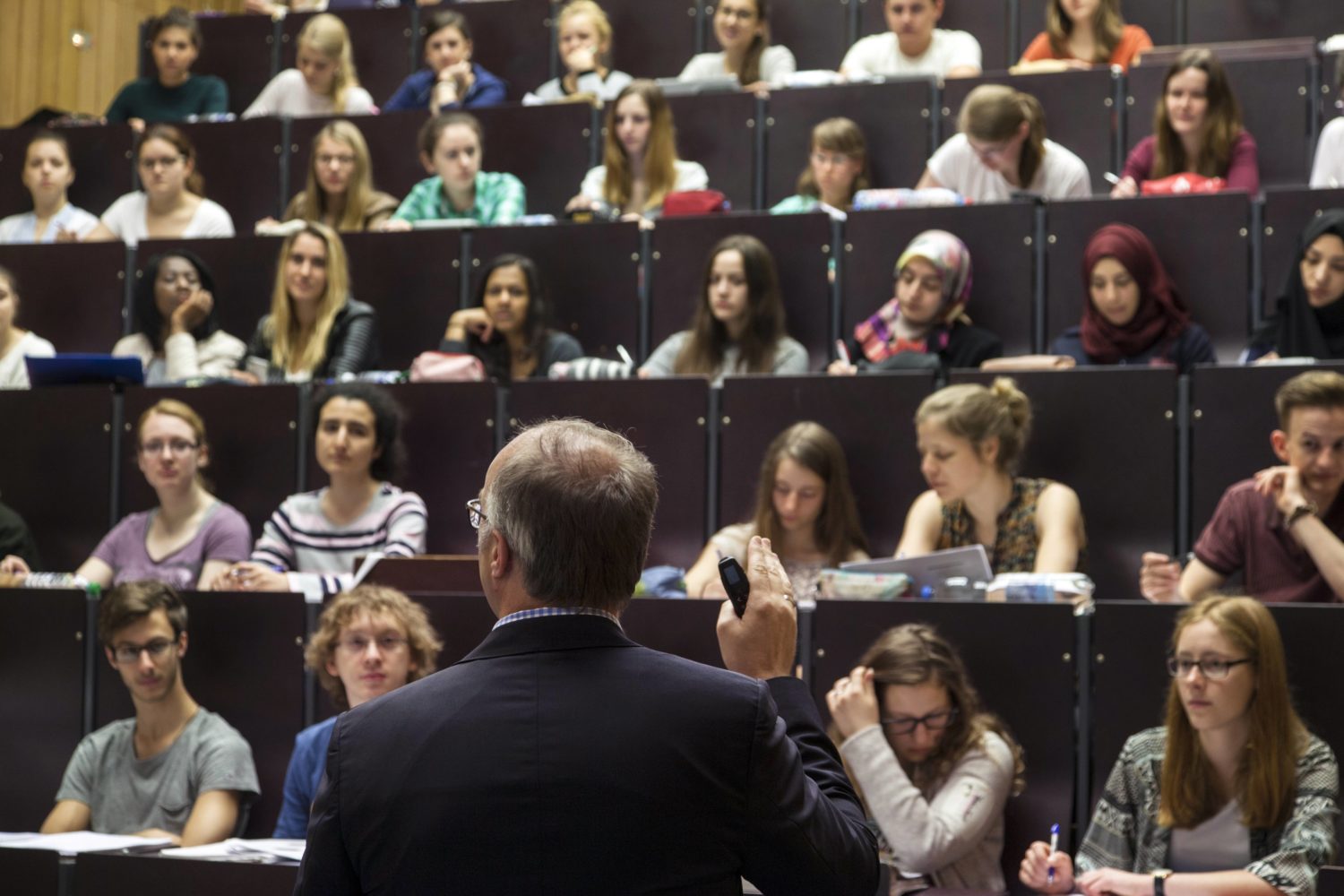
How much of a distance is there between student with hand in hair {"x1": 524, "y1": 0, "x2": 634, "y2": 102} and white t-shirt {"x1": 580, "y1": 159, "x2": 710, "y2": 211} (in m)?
0.48

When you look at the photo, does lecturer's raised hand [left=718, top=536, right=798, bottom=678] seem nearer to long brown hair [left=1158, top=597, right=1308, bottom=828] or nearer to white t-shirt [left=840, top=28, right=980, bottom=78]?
long brown hair [left=1158, top=597, right=1308, bottom=828]

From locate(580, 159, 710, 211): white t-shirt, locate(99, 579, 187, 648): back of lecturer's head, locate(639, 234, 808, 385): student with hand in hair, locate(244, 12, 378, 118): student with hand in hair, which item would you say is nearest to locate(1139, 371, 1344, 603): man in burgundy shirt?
locate(639, 234, 808, 385): student with hand in hair

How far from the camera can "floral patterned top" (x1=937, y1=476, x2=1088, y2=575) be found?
2.97 metres

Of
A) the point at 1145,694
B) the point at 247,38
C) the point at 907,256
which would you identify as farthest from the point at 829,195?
the point at 247,38

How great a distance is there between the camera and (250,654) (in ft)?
9.72

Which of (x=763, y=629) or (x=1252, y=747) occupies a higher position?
(x=763, y=629)

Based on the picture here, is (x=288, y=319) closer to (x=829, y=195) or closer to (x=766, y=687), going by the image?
(x=829, y=195)

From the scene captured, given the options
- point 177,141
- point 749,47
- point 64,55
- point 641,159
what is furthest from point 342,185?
point 64,55

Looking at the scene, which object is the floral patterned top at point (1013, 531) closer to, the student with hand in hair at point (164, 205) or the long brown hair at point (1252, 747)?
the long brown hair at point (1252, 747)

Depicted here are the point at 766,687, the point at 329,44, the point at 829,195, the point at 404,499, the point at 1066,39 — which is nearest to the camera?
the point at 766,687

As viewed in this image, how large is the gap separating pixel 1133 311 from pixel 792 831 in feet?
8.04

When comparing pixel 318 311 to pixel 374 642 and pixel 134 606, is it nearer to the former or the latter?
pixel 134 606

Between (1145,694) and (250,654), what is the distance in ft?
5.08

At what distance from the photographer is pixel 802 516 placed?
3.08 metres
